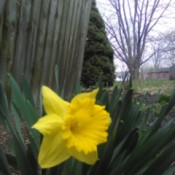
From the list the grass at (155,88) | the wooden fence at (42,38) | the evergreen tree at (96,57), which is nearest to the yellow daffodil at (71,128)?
the wooden fence at (42,38)

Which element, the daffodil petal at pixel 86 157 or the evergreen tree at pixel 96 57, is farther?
the evergreen tree at pixel 96 57

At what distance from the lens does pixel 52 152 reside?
33.0 inches

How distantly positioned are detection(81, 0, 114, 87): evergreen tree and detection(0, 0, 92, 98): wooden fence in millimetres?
2192

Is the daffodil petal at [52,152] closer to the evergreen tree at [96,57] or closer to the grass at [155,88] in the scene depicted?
the grass at [155,88]

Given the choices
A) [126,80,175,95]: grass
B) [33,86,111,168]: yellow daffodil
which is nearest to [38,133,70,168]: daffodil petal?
[33,86,111,168]: yellow daffodil

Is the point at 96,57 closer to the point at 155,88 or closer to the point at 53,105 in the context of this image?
the point at 155,88

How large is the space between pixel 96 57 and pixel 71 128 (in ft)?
21.5

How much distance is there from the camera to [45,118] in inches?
33.2

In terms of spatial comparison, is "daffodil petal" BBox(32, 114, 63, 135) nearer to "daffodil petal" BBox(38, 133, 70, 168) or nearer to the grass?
"daffodil petal" BBox(38, 133, 70, 168)

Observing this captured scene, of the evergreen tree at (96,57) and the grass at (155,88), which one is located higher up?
the evergreen tree at (96,57)

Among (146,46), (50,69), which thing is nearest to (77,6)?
(50,69)

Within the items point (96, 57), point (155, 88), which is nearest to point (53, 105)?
point (155, 88)

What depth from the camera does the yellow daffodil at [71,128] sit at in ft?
2.57

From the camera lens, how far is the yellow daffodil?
0.78 m
